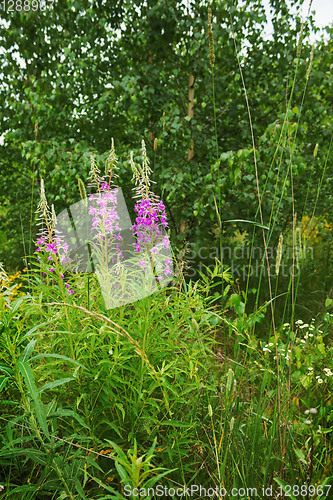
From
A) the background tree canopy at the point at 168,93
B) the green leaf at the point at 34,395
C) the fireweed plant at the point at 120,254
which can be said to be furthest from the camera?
the background tree canopy at the point at 168,93

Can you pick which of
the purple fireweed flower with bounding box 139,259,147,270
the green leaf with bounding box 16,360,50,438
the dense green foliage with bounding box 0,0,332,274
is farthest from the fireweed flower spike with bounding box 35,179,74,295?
the dense green foliage with bounding box 0,0,332,274

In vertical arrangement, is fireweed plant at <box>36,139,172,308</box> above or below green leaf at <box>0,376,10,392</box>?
above

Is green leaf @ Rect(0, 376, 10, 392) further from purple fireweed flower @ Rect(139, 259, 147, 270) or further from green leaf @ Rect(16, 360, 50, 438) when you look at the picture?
purple fireweed flower @ Rect(139, 259, 147, 270)

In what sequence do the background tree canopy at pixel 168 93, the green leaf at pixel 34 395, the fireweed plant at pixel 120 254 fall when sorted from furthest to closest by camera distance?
the background tree canopy at pixel 168 93
the fireweed plant at pixel 120 254
the green leaf at pixel 34 395

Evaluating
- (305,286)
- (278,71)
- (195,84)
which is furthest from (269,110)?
(305,286)

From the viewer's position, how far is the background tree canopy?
3455mm

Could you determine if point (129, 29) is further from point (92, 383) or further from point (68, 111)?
point (92, 383)

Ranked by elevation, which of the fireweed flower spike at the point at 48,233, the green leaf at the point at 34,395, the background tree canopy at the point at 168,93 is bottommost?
the green leaf at the point at 34,395

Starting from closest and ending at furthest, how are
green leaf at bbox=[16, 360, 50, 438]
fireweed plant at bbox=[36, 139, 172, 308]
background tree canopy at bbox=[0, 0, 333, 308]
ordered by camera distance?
green leaf at bbox=[16, 360, 50, 438] < fireweed plant at bbox=[36, 139, 172, 308] < background tree canopy at bbox=[0, 0, 333, 308]

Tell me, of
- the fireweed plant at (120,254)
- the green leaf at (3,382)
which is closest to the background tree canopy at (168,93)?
the fireweed plant at (120,254)

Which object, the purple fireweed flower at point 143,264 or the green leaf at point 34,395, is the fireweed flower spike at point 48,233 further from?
the green leaf at point 34,395

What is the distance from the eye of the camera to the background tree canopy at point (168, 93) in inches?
136

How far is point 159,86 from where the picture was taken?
11.9ft

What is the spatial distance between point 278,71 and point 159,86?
145 cm
